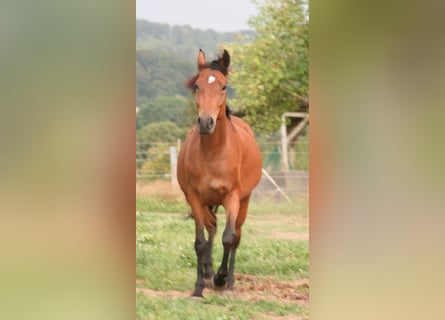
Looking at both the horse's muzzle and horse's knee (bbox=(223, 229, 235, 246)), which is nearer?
the horse's muzzle

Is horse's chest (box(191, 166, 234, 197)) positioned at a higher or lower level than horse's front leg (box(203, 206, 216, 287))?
higher

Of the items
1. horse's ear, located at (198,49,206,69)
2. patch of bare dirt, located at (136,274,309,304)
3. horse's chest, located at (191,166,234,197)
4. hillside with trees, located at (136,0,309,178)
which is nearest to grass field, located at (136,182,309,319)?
patch of bare dirt, located at (136,274,309,304)

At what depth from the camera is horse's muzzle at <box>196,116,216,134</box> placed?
163 inches

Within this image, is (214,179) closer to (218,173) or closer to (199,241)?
(218,173)

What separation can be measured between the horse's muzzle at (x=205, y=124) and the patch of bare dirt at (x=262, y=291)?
0.92 meters

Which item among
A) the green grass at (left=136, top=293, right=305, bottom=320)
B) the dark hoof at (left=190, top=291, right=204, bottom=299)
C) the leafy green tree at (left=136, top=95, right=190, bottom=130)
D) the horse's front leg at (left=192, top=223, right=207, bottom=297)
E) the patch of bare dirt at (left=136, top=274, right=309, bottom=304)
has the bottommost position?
the green grass at (left=136, top=293, right=305, bottom=320)

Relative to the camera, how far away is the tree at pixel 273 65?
4273 mm

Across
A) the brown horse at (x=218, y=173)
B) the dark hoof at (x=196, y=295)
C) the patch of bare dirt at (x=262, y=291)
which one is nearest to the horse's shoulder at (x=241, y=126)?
the brown horse at (x=218, y=173)

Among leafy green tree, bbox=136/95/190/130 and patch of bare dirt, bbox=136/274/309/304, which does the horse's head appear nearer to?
leafy green tree, bbox=136/95/190/130
